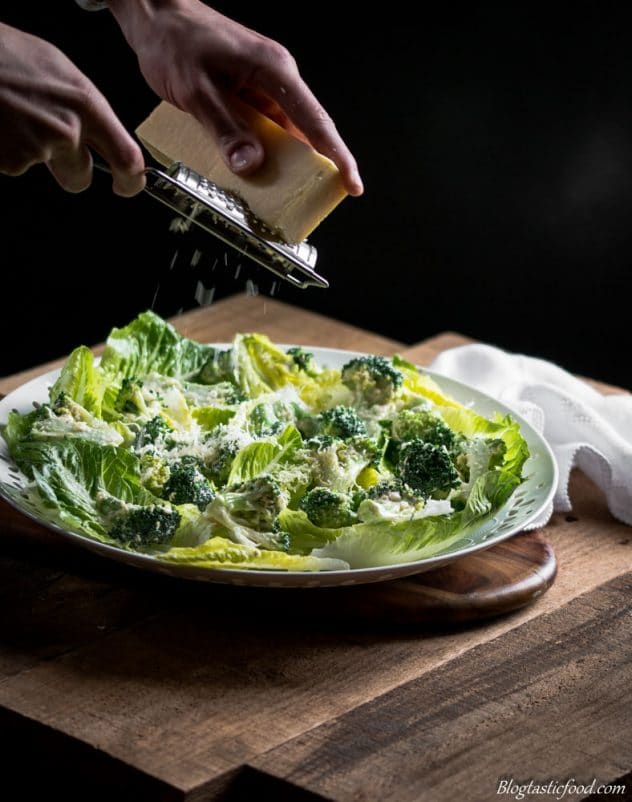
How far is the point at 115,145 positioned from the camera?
2.86m

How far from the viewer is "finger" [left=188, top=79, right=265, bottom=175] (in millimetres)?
3012

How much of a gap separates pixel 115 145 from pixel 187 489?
82cm

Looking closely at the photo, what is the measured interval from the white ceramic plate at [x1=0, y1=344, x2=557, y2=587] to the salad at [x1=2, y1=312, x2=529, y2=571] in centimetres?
3

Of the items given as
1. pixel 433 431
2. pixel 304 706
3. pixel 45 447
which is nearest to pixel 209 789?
pixel 304 706

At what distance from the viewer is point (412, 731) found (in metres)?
2.38

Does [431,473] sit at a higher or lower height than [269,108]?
lower

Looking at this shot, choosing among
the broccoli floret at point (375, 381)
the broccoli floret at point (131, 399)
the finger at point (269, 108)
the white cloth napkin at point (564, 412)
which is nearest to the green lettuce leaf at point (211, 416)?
the broccoli floret at point (131, 399)

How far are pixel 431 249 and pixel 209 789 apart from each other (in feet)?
16.2

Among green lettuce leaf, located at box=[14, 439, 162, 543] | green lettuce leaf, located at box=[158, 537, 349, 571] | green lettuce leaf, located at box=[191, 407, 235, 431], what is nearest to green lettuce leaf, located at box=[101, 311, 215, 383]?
green lettuce leaf, located at box=[191, 407, 235, 431]

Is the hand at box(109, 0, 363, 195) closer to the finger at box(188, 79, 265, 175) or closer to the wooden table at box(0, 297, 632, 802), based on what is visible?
the finger at box(188, 79, 265, 175)

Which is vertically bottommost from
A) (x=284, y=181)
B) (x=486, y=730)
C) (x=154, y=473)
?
(x=486, y=730)

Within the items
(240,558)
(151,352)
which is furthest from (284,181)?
(240,558)

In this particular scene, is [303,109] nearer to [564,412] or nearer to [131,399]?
[131,399]

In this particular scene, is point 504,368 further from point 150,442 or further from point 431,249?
point 431,249
